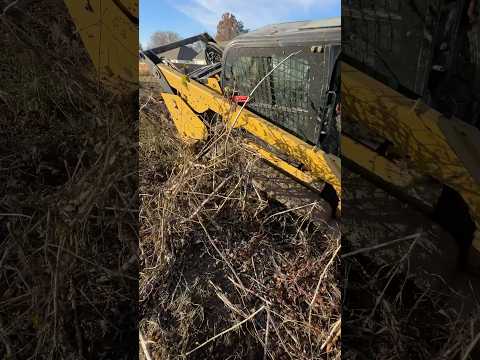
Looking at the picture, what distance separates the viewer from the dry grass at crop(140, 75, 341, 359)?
6.19ft

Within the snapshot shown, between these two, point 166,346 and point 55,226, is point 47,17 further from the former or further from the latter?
point 166,346

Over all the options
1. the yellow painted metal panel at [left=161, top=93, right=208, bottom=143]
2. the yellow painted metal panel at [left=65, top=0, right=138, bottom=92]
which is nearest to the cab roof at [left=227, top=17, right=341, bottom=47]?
the yellow painted metal panel at [left=161, top=93, right=208, bottom=143]

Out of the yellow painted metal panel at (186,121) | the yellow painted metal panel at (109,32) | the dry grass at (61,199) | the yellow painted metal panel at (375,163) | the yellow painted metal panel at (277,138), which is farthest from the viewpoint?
the yellow painted metal panel at (186,121)

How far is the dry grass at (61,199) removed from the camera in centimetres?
187

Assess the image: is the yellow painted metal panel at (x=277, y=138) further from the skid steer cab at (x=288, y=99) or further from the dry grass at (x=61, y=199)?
the dry grass at (x=61, y=199)

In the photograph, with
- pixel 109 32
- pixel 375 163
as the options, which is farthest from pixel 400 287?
pixel 109 32

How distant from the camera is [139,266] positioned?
2262 mm

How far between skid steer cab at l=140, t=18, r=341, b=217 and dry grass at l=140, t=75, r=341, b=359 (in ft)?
0.80

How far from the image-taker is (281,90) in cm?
301

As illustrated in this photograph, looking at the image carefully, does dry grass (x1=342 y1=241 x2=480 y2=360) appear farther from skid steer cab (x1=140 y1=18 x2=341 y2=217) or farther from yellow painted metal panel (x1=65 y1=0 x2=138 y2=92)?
yellow painted metal panel (x1=65 y1=0 x2=138 y2=92)

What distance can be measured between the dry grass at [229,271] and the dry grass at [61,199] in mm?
213

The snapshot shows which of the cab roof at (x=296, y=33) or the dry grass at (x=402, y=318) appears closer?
the dry grass at (x=402, y=318)

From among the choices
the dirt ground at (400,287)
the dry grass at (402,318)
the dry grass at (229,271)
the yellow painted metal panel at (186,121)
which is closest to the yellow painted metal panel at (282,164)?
the dry grass at (229,271)

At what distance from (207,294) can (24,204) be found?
3.85ft
